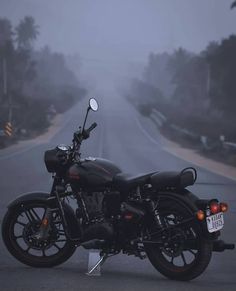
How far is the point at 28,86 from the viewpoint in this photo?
86.4 m

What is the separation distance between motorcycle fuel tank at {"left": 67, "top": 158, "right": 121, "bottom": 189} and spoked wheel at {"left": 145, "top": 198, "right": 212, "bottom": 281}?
55 cm

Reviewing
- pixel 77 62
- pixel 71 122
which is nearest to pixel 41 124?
pixel 71 122

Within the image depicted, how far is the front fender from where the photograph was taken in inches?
266

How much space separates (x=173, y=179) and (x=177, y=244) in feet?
2.05

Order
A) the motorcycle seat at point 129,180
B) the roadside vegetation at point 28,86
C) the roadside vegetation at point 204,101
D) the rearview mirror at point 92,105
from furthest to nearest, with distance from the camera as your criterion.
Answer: the roadside vegetation at point 28,86, the roadside vegetation at point 204,101, the rearview mirror at point 92,105, the motorcycle seat at point 129,180

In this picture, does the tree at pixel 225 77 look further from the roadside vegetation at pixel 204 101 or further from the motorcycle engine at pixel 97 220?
the motorcycle engine at pixel 97 220

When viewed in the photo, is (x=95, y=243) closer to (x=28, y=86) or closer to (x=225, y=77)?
(x=225, y=77)

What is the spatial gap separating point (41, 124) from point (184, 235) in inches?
1505

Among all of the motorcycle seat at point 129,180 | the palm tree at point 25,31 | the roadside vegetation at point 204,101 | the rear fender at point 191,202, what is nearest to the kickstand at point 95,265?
the motorcycle seat at point 129,180

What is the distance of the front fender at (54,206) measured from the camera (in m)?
6.75

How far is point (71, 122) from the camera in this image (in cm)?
5056

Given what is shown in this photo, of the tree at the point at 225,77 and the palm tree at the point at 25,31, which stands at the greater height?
the palm tree at the point at 25,31

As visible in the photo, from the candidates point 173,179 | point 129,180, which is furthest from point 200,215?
point 129,180

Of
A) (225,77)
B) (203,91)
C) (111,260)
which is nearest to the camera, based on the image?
(111,260)
